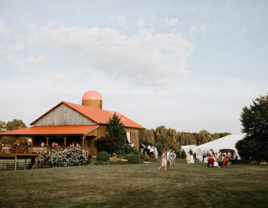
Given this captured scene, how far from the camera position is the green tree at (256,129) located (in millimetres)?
25234

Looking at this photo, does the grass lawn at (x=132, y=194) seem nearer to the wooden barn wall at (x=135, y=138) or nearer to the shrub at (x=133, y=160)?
the shrub at (x=133, y=160)

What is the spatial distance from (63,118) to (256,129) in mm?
24094

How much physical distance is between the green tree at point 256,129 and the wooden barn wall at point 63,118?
18125mm

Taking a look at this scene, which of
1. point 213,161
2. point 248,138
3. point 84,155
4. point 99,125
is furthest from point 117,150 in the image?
point 248,138

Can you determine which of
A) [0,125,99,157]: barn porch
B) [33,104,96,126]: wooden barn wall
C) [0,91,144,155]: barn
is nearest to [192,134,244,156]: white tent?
[0,91,144,155]: barn

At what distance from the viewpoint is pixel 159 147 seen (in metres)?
45.1

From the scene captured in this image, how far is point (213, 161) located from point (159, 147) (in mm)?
24428

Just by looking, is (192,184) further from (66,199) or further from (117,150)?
(117,150)

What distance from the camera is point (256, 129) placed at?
26172mm

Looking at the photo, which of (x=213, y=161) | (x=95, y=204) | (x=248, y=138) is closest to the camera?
(x=95, y=204)

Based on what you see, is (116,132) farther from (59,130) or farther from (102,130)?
(59,130)

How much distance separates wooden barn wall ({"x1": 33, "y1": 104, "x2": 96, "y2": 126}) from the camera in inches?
1326

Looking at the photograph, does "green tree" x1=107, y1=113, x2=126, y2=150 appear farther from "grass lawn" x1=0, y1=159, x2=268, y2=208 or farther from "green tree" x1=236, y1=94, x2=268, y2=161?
"grass lawn" x1=0, y1=159, x2=268, y2=208

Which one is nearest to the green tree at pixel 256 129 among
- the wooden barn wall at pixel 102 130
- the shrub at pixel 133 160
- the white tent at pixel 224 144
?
the white tent at pixel 224 144
